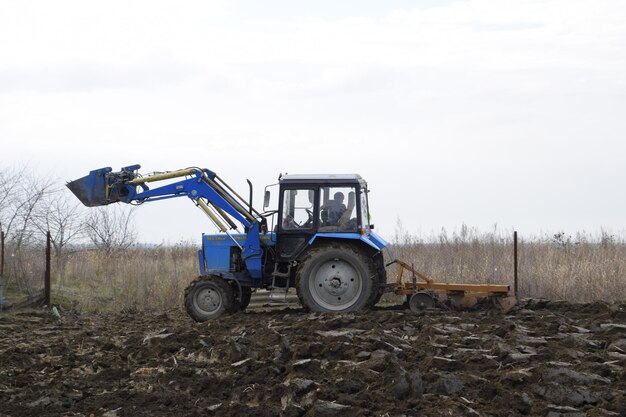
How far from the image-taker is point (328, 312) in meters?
14.9

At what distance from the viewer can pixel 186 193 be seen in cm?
1590

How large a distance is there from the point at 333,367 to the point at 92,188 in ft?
25.4

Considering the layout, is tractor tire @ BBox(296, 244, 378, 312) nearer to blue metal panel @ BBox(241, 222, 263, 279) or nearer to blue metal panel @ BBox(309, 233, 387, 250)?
blue metal panel @ BBox(309, 233, 387, 250)

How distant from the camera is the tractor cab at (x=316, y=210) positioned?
598 inches

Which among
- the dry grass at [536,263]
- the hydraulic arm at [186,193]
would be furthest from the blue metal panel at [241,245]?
the dry grass at [536,263]

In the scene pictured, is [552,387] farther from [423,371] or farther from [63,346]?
[63,346]

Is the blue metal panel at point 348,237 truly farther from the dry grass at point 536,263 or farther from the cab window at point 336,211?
the dry grass at point 536,263

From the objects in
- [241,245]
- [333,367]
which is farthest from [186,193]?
[333,367]

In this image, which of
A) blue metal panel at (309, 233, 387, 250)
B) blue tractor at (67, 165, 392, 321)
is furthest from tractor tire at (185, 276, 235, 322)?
blue metal panel at (309, 233, 387, 250)

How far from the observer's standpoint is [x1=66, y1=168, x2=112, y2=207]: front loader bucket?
16094 mm

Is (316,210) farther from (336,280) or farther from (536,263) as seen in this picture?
(536,263)

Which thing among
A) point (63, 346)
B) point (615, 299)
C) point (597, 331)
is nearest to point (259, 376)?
point (63, 346)

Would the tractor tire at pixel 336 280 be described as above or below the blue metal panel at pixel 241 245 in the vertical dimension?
below

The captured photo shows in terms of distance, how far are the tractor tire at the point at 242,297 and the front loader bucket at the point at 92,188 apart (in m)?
2.70
